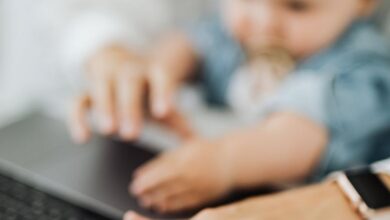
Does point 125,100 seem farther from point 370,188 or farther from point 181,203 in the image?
point 370,188

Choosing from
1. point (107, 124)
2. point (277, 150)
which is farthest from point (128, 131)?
point (277, 150)

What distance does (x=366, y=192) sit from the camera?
42 centimetres

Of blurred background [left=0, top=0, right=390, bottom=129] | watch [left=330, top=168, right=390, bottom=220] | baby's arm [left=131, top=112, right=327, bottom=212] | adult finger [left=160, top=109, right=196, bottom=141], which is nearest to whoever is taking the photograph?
watch [left=330, top=168, right=390, bottom=220]

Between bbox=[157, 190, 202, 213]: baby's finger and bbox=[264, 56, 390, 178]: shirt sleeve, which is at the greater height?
bbox=[264, 56, 390, 178]: shirt sleeve

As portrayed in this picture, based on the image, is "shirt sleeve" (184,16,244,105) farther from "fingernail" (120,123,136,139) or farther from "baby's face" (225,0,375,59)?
"fingernail" (120,123,136,139)

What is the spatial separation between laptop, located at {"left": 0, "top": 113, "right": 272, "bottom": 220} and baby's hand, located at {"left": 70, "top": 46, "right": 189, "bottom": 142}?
0.07 ft

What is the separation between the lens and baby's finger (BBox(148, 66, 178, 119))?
22.5 inches

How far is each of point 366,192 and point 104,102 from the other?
27 centimetres

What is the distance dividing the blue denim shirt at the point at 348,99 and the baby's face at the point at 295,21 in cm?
2

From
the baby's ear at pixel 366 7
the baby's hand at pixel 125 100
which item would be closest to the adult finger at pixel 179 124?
the baby's hand at pixel 125 100

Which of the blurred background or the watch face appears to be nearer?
the watch face

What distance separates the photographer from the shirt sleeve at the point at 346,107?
0.56m

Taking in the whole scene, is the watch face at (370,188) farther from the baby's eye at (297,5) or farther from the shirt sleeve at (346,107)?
the baby's eye at (297,5)

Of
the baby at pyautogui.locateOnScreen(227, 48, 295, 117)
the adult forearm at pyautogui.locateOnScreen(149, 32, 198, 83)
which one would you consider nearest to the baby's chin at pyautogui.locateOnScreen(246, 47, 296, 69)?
the baby at pyautogui.locateOnScreen(227, 48, 295, 117)
